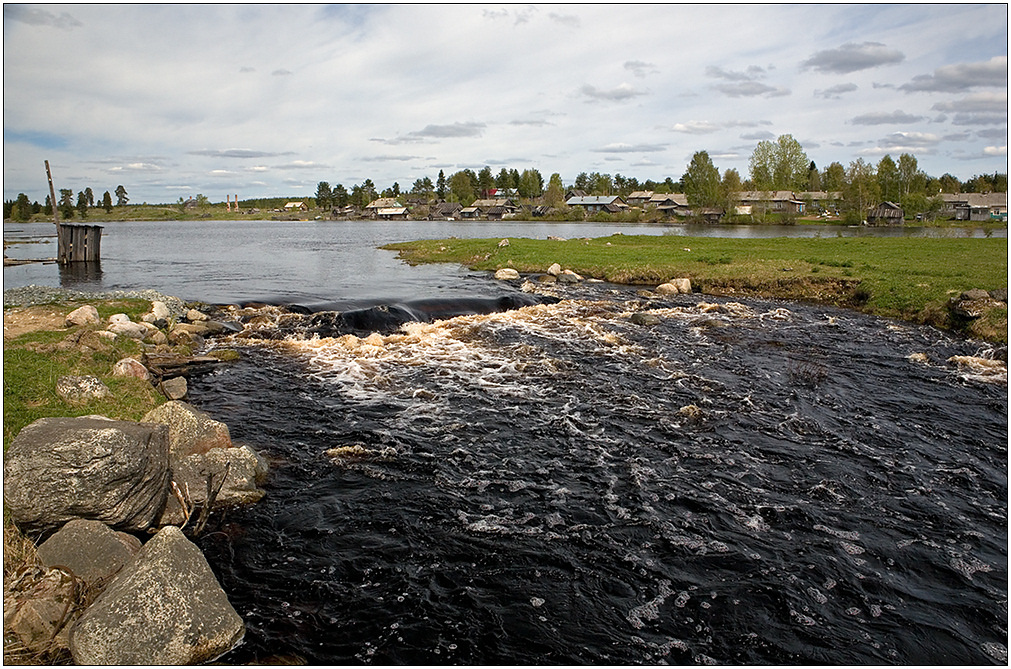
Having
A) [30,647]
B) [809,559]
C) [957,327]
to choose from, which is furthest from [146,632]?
[957,327]

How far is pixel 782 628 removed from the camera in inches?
→ 320

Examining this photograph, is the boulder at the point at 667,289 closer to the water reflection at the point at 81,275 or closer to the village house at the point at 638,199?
the water reflection at the point at 81,275

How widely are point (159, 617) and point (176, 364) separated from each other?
44.1 ft

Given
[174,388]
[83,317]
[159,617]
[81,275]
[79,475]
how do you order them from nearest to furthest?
[159,617] → [79,475] → [174,388] → [83,317] → [81,275]

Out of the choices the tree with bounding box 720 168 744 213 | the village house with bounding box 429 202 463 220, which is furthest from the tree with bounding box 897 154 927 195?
the village house with bounding box 429 202 463 220

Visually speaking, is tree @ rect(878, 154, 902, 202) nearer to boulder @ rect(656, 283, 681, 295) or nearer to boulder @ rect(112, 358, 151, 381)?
boulder @ rect(656, 283, 681, 295)

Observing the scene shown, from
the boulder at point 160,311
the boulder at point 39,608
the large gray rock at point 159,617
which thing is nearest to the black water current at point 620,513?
the large gray rock at point 159,617

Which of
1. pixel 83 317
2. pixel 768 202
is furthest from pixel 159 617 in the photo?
pixel 768 202

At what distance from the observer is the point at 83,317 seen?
802 inches

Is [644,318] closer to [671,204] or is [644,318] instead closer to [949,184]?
[671,204]

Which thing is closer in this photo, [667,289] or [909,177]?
→ [667,289]

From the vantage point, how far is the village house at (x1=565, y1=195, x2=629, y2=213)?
164m

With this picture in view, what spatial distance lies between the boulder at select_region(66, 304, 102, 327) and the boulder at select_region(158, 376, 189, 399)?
587 cm

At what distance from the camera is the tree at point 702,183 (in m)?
138
